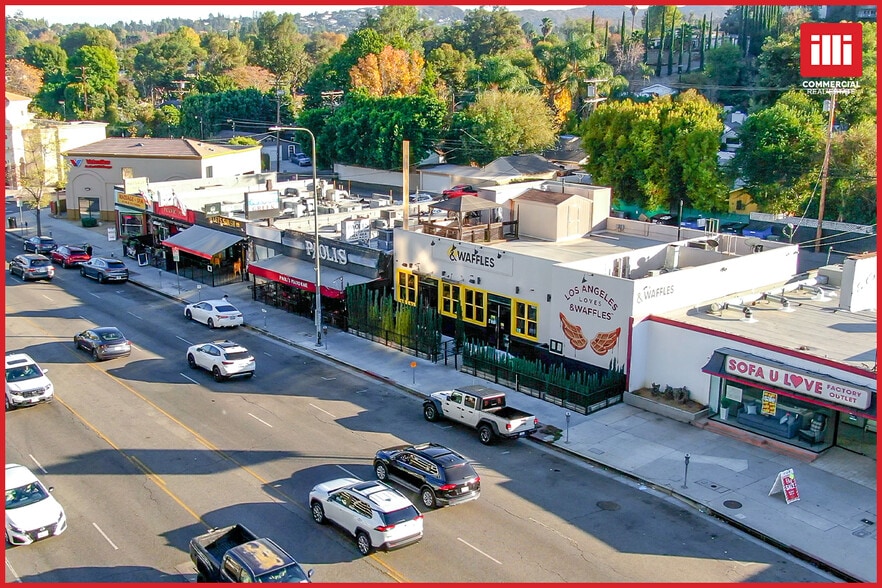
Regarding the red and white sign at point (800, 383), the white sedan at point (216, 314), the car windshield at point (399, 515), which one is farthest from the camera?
the white sedan at point (216, 314)

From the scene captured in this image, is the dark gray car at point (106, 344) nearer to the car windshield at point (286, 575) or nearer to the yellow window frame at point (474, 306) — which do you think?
the yellow window frame at point (474, 306)

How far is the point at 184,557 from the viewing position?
21.7 meters

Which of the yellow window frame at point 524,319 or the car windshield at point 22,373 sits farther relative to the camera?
the yellow window frame at point 524,319

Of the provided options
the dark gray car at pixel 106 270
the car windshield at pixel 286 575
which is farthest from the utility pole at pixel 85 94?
the car windshield at pixel 286 575

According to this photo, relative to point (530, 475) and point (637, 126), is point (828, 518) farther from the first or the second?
point (637, 126)

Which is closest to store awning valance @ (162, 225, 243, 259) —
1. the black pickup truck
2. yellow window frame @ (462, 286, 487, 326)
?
yellow window frame @ (462, 286, 487, 326)

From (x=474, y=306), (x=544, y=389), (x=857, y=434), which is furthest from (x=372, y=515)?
(x=474, y=306)

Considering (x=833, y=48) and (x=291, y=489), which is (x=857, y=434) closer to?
(x=291, y=489)

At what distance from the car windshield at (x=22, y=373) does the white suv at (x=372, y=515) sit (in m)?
15.2

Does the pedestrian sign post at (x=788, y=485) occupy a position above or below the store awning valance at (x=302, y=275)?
below

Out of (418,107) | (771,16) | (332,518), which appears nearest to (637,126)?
(418,107)

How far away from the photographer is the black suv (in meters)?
24.0

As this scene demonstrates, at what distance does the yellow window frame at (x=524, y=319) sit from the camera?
121 ft

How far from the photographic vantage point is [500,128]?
293 feet
